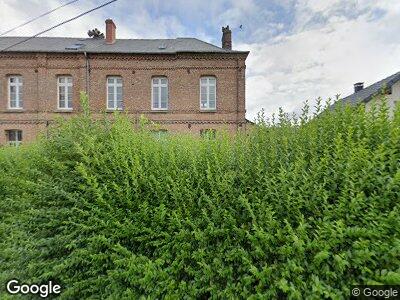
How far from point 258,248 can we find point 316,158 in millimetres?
1142

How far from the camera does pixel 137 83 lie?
16.1m

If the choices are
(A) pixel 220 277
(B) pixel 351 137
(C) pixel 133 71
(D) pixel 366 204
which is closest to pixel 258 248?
(A) pixel 220 277

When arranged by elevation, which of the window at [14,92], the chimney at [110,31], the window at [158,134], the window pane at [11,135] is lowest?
the window at [158,134]

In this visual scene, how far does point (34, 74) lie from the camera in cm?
1576

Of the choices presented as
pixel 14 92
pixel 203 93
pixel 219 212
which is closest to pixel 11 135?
pixel 14 92

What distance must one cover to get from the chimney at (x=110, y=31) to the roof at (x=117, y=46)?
34cm

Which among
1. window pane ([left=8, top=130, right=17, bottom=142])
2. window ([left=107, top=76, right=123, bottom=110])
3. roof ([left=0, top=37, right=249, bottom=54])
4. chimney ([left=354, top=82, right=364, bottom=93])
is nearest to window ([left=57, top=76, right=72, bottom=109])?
roof ([left=0, top=37, right=249, bottom=54])

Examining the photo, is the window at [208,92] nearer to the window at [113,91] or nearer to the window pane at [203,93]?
the window pane at [203,93]

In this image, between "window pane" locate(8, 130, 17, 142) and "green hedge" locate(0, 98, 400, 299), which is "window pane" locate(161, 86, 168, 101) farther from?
"green hedge" locate(0, 98, 400, 299)

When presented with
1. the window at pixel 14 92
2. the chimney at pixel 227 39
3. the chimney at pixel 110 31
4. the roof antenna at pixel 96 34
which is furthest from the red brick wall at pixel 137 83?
the roof antenna at pixel 96 34

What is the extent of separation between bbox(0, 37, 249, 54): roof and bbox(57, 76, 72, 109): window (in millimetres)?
1824

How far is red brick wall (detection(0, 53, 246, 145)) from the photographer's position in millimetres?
15664

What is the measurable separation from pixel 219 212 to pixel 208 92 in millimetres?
14434

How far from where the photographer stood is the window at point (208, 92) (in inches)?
639
